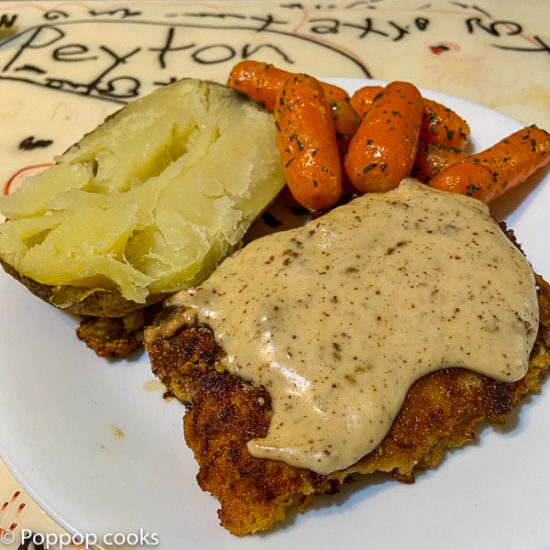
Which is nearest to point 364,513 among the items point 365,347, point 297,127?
point 365,347

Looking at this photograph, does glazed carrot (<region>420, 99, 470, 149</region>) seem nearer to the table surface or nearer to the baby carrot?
the baby carrot

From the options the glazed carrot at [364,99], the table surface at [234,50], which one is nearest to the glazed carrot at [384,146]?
the glazed carrot at [364,99]

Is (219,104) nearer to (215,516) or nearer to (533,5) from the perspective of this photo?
(215,516)

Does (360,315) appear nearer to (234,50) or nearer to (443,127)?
(443,127)

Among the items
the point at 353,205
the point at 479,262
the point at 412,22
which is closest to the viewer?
the point at 479,262

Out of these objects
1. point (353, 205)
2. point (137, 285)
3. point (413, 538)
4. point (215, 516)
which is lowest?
point (215, 516)

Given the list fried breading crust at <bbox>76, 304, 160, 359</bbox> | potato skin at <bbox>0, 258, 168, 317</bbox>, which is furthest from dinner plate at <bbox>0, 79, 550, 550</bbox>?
potato skin at <bbox>0, 258, 168, 317</bbox>

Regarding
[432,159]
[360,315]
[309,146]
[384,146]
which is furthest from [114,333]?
[432,159]
